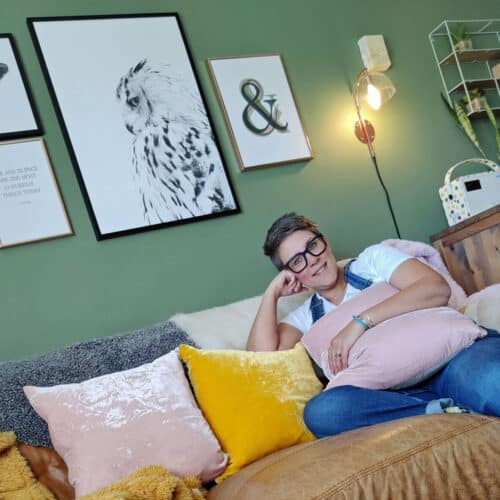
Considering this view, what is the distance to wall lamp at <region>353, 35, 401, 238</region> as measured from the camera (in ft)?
8.57

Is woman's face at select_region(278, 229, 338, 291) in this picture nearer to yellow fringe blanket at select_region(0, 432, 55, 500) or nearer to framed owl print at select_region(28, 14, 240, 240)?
framed owl print at select_region(28, 14, 240, 240)

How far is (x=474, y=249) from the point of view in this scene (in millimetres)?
2387

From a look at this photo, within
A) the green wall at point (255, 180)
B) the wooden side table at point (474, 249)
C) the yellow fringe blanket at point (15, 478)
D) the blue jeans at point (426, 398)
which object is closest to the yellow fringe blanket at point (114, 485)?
the yellow fringe blanket at point (15, 478)

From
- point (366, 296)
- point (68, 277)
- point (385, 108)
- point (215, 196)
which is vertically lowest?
point (366, 296)

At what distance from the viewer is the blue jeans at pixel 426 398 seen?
4.23ft

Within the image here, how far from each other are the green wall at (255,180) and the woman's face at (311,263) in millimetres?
489

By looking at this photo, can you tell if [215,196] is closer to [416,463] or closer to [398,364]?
[398,364]

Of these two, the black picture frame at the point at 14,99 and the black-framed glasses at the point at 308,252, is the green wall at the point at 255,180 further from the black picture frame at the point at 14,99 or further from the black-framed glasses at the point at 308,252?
the black-framed glasses at the point at 308,252

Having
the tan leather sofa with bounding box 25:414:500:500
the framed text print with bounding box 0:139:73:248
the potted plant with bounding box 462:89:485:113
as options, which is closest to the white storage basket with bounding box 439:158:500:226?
the potted plant with bounding box 462:89:485:113

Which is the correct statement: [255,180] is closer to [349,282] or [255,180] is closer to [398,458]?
[349,282]

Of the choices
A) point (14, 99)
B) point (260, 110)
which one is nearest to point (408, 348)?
point (260, 110)

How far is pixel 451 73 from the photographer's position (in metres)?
2.97

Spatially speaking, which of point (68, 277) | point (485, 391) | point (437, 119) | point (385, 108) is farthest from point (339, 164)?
point (485, 391)

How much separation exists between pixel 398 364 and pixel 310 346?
399 mm
